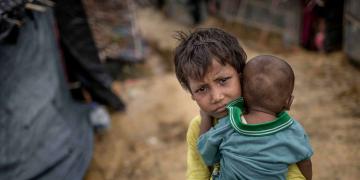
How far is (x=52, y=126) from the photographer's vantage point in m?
4.48

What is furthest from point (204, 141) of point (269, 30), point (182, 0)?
point (182, 0)

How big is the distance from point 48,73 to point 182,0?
5636mm

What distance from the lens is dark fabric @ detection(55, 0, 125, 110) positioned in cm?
553

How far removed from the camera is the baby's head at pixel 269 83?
1.62m

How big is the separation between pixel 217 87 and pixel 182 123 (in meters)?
4.21

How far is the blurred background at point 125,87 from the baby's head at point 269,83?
39.6 inches

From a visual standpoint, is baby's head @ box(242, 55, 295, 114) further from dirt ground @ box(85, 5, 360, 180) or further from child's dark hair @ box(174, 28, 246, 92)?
dirt ground @ box(85, 5, 360, 180)

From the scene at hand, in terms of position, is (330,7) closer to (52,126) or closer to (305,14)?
(305,14)

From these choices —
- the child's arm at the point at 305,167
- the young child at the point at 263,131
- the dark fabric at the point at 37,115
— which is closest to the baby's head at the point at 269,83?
the young child at the point at 263,131

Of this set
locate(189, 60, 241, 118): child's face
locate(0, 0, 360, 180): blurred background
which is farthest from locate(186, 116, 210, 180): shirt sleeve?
locate(0, 0, 360, 180): blurred background

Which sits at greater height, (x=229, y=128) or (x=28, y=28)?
(x=229, y=128)

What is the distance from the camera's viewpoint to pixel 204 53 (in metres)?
1.71

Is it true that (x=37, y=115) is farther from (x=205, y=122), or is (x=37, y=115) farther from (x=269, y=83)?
(x=269, y=83)

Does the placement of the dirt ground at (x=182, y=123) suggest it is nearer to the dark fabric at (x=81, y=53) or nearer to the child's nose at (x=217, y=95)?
the dark fabric at (x=81, y=53)
